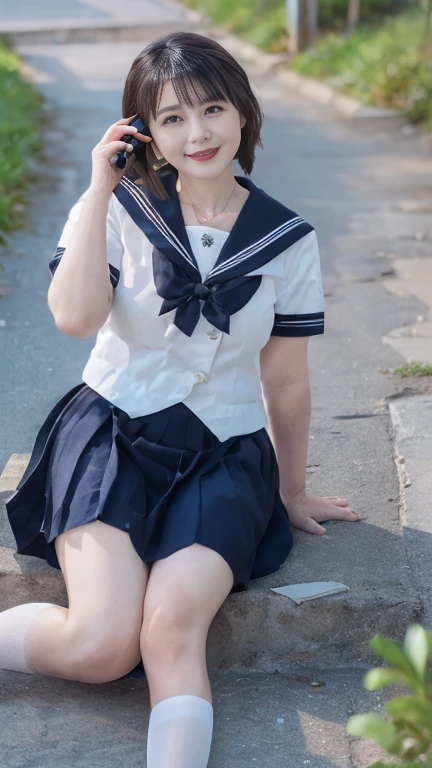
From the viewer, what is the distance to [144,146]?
109 inches

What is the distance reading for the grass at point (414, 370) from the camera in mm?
4277

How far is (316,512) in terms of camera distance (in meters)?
2.99

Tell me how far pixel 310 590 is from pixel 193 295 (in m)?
0.78

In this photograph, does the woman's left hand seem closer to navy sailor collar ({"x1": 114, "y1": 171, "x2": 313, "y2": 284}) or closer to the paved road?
the paved road

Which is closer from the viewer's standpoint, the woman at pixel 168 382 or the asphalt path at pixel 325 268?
the woman at pixel 168 382

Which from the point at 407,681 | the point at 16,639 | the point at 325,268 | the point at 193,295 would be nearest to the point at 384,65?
the point at 325,268

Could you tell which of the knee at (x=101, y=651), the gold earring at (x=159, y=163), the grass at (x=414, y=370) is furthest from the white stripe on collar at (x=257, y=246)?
the grass at (x=414, y=370)

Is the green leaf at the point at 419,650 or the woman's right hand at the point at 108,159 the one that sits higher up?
the woman's right hand at the point at 108,159

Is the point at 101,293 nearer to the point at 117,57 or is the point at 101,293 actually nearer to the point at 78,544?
the point at 78,544

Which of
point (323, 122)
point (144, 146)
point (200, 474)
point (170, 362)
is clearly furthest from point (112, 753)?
point (323, 122)

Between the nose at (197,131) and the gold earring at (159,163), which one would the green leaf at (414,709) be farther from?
the gold earring at (159,163)

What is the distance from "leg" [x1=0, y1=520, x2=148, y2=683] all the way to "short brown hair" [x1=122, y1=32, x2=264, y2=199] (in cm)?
104

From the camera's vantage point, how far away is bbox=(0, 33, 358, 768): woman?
2482mm

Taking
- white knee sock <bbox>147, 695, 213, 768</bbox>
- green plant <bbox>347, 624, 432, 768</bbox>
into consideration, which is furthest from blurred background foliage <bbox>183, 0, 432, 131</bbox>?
green plant <bbox>347, 624, 432, 768</bbox>
